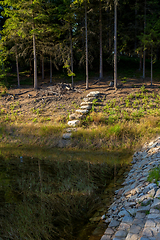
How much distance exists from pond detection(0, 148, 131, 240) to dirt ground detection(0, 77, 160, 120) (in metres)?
6.46

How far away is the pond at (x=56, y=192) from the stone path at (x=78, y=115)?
181 cm

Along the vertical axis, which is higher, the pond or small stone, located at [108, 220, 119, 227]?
small stone, located at [108, 220, 119, 227]

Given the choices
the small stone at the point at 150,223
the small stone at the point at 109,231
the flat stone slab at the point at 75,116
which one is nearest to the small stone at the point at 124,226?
the small stone at the point at 109,231

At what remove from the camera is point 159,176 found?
16.9 ft

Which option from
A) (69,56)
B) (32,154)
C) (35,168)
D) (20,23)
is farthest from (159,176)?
(20,23)

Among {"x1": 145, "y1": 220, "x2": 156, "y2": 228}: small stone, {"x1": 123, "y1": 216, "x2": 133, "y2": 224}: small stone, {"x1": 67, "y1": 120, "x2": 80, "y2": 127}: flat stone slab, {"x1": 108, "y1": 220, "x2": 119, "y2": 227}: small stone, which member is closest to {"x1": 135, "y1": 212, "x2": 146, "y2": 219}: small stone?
{"x1": 123, "y1": 216, "x2": 133, "y2": 224}: small stone

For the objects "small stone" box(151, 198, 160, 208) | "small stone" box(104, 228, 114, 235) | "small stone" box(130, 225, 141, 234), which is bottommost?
"small stone" box(104, 228, 114, 235)

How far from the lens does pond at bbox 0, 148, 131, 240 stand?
4.50 meters

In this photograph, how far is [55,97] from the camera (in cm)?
1881

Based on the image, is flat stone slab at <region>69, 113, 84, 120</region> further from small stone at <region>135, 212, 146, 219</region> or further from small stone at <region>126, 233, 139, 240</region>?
small stone at <region>126, 233, 139, 240</region>

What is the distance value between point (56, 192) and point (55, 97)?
13513 mm

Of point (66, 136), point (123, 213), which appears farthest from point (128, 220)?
point (66, 136)

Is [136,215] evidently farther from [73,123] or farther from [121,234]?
[73,123]

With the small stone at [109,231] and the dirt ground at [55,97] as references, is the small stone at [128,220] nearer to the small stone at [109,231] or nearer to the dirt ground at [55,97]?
the small stone at [109,231]
